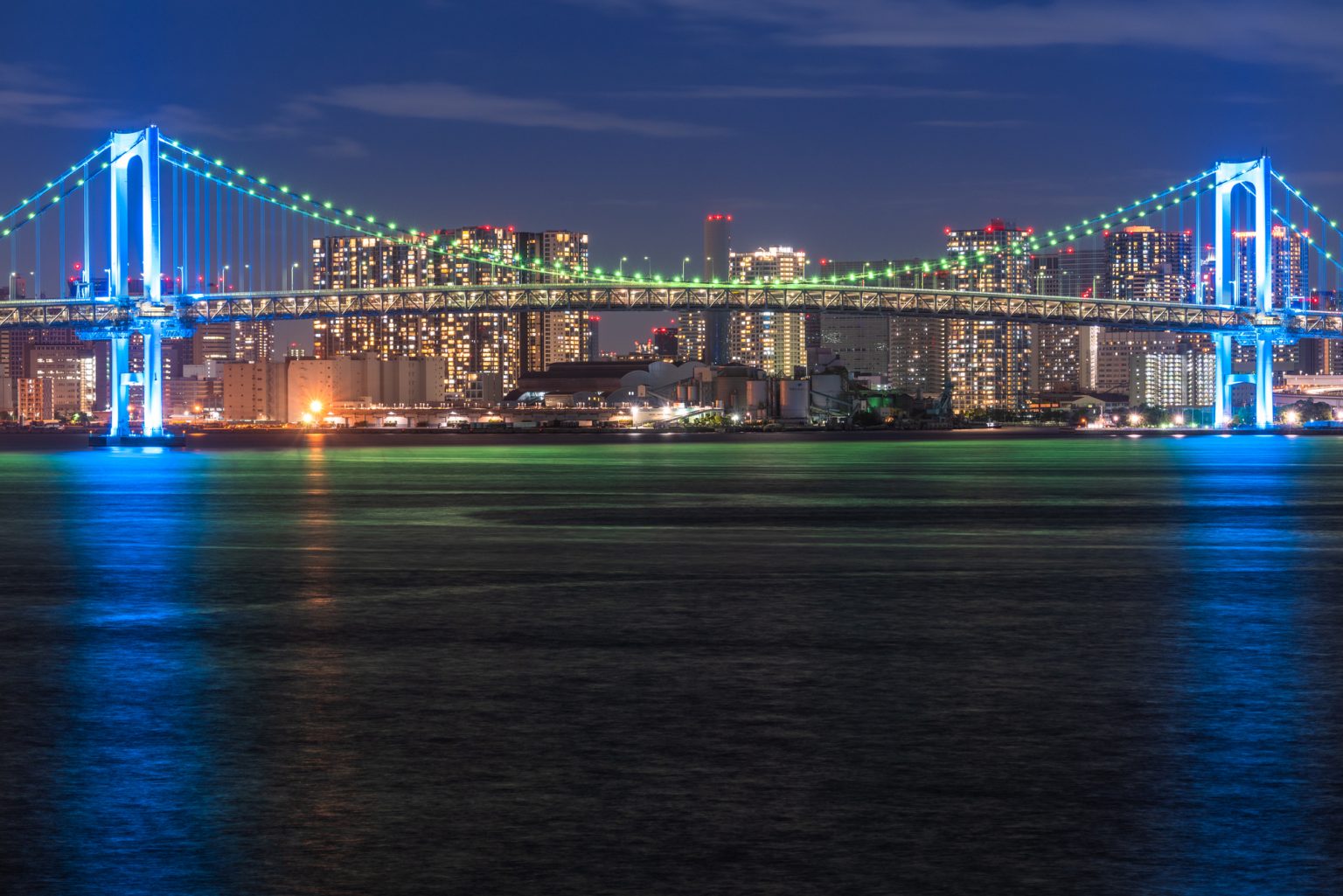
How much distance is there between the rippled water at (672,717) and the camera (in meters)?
6.07

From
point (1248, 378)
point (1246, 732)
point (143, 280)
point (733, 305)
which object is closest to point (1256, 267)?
point (1248, 378)

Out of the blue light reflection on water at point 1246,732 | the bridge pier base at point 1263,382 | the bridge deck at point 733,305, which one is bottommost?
the blue light reflection on water at point 1246,732

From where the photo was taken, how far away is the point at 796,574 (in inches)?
653

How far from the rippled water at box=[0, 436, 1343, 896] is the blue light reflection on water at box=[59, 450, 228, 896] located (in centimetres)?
3

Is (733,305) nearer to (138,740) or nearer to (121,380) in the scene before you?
(121,380)

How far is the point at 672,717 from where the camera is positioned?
864cm

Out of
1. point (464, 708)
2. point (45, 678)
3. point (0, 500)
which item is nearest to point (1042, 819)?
point (464, 708)

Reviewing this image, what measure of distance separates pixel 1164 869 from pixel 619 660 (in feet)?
16.7

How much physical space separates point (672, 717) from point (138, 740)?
2387mm

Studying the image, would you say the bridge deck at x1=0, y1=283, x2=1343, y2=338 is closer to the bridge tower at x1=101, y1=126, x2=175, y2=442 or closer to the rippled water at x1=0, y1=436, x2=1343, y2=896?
the bridge tower at x1=101, y1=126, x2=175, y2=442

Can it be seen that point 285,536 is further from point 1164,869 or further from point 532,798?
point 1164,869

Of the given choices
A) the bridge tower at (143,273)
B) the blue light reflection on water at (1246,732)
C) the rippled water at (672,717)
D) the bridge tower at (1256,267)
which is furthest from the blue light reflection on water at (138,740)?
the bridge tower at (1256,267)

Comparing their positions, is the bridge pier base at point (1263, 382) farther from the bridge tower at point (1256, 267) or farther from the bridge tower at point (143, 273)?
the bridge tower at point (143, 273)

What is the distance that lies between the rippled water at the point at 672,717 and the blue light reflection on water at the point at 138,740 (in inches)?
1.0
